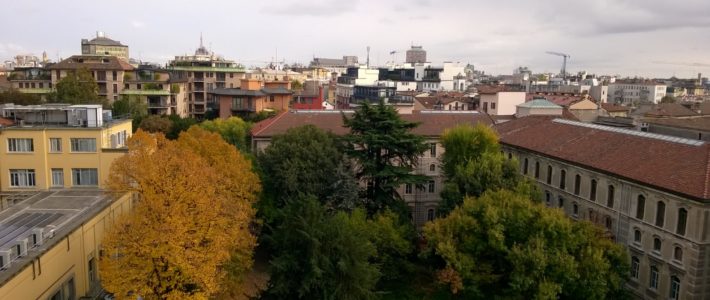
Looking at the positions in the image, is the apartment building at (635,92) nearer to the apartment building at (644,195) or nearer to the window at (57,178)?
the apartment building at (644,195)

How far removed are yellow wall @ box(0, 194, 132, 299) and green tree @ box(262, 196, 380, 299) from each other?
932 cm

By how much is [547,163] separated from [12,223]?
35.7m

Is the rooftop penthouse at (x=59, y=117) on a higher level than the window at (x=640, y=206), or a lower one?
higher

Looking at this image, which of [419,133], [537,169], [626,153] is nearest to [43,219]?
[419,133]

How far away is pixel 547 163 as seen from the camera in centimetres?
4197

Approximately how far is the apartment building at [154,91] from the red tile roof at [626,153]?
50.0m

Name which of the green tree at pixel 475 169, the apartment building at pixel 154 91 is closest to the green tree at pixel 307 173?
the green tree at pixel 475 169

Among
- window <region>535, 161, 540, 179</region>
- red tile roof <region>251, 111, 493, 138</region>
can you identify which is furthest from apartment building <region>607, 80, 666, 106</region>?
window <region>535, 161, 540, 179</region>

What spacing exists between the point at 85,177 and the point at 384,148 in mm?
20481

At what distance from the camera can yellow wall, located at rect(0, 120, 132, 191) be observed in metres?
34.8

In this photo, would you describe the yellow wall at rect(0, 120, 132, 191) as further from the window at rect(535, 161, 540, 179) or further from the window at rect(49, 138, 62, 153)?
the window at rect(535, 161, 540, 179)

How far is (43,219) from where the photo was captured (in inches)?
1059

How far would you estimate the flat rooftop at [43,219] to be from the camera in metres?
21.5

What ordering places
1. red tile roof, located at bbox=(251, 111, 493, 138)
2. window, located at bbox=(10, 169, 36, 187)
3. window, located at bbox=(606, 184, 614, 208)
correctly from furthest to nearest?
red tile roof, located at bbox=(251, 111, 493, 138), window, located at bbox=(10, 169, 36, 187), window, located at bbox=(606, 184, 614, 208)
